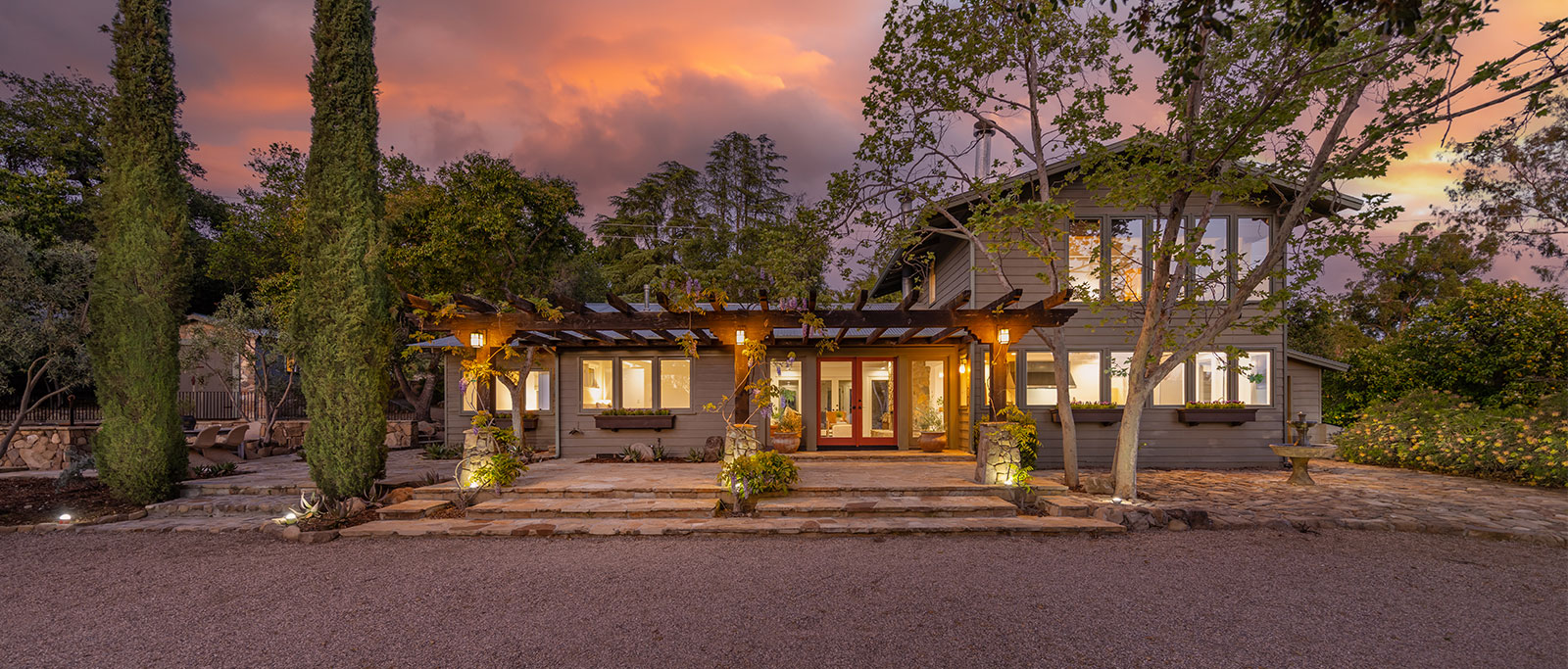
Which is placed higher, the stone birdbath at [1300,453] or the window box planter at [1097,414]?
the window box planter at [1097,414]

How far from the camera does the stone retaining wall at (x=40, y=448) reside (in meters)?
9.96

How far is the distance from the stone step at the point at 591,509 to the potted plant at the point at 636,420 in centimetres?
394

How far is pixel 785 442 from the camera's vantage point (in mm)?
10594

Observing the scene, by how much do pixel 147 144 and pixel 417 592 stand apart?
20.8ft

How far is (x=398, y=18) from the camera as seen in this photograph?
8.37 m

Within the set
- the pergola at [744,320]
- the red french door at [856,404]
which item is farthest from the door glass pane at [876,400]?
the pergola at [744,320]

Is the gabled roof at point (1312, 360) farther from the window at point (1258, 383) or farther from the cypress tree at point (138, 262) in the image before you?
the cypress tree at point (138, 262)

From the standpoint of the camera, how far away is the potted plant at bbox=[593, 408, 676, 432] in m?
10.6

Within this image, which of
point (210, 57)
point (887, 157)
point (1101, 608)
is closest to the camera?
point (1101, 608)

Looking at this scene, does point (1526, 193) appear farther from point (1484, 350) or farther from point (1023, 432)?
point (1023, 432)

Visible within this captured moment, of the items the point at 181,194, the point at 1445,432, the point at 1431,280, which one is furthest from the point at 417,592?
the point at 1431,280

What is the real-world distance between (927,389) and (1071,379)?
2454mm

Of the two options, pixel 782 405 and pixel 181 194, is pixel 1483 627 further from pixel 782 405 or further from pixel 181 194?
pixel 181 194

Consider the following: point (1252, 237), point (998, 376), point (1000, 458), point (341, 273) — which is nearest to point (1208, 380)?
point (1252, 237)
